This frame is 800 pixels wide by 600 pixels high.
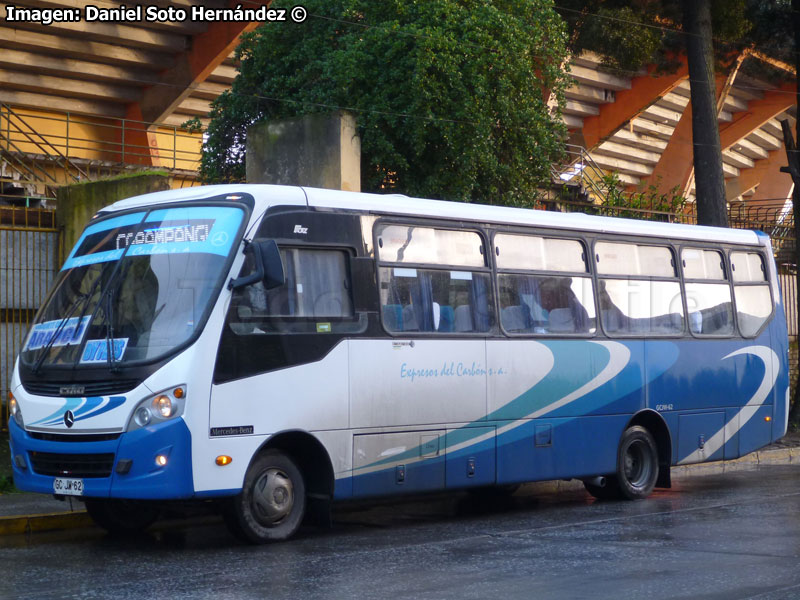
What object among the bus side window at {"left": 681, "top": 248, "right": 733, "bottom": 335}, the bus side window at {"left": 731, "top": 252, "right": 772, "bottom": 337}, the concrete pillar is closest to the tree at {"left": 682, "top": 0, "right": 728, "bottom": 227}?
the bus side window at {"left": 731, "top": 252, "right": 772, "bottom": 337}

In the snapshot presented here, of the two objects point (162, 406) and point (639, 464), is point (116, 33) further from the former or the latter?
point (162, 406)

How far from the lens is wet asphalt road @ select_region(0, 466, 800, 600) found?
7.36 m

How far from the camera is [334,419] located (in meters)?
9.74

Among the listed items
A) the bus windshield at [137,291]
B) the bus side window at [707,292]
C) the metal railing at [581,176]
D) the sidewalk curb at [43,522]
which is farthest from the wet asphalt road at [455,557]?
the metal railing at [581,176]

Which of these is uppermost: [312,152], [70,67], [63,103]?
[70,67]

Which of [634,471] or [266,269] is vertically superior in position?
[266,269]

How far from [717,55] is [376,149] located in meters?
9.75

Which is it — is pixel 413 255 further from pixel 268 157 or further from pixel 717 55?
pixel 717 55

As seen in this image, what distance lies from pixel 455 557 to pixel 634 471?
474 cm

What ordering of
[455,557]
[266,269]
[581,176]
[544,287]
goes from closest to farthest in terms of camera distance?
[455,557] < [266,269] < [544,287] < [581,176]

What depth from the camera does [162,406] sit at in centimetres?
877

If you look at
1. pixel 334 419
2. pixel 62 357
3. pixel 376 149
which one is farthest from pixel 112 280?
pixel 376 149

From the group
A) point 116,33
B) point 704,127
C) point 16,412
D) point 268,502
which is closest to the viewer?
point 268,502

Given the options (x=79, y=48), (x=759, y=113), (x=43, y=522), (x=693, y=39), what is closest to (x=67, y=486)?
(x=43, y=522)
